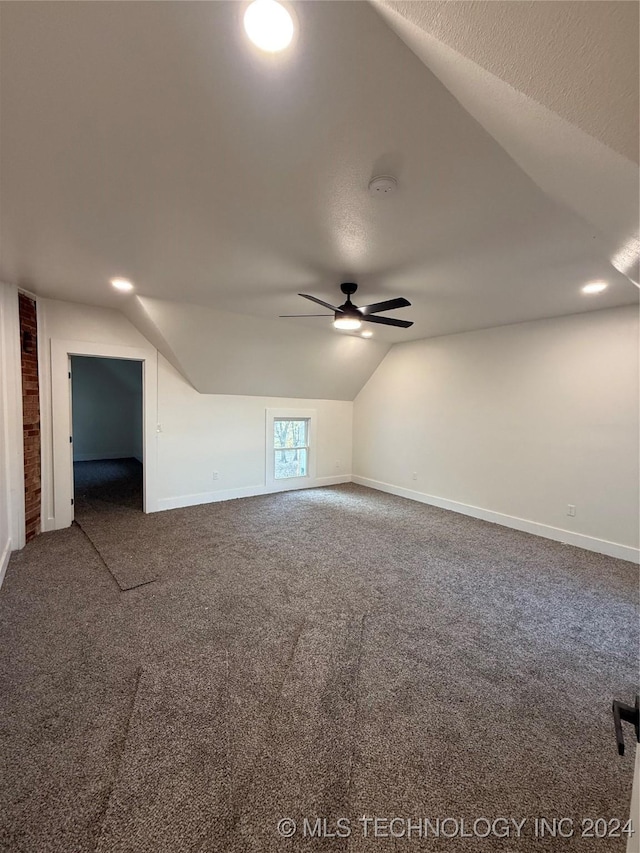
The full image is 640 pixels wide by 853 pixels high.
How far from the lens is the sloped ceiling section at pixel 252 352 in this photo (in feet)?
13.1

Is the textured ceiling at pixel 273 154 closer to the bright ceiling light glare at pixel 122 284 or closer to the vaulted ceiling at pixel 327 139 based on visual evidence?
the vaulted ceiling at pixel 327 139

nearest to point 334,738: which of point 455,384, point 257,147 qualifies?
point 257,147

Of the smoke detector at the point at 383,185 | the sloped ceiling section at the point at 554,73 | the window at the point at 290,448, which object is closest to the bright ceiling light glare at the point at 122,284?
the smoke detector at the point at 383,185

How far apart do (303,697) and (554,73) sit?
2402mm

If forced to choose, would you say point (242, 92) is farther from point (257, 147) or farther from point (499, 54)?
point (499, 54)

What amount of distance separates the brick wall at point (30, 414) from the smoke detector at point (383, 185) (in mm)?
3747

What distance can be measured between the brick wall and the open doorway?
325 centimetres

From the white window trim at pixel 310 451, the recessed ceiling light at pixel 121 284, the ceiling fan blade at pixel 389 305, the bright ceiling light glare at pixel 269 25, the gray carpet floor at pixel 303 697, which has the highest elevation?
the recessed ceiling light at pixel 121 284

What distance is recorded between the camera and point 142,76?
1.17m

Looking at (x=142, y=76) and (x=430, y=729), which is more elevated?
(x=142, y=76)

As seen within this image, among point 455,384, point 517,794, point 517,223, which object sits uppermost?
point 517,223

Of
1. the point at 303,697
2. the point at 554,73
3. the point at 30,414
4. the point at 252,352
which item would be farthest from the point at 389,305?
the point at 30,414

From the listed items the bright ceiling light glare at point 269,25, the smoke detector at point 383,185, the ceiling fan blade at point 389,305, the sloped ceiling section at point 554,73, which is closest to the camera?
the sloped ceiling section at point 554,73

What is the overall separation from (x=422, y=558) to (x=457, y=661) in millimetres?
1398
